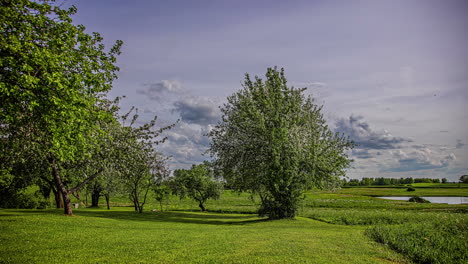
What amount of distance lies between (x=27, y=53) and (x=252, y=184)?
83.1ft

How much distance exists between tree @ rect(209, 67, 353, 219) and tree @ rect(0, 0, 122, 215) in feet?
55.1

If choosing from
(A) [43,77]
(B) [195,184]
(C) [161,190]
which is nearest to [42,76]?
(A) [43,77]

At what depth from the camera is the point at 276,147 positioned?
3020cm

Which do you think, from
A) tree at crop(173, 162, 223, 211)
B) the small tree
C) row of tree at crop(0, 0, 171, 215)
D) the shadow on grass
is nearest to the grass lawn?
row of tree at crop(0, 0, 171, 215)

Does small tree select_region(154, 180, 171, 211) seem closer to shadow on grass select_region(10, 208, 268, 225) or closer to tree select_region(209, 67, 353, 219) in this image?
shadow on grass select_region(10, 208, 268, 225)

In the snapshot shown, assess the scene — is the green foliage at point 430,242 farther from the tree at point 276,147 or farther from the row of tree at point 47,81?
the row of tree at point 47,81

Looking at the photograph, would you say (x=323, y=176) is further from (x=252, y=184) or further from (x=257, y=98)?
(x=257, y=98)

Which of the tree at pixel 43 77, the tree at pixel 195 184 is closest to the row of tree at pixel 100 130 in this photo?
the tree at pixel 43 77

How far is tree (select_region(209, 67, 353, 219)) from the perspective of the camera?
31.2 meters

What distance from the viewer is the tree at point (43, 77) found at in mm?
14406

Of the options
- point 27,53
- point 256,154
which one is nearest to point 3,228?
point 27,53

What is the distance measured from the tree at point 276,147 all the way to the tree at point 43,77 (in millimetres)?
16788

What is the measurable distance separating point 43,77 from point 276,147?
21.2 metres

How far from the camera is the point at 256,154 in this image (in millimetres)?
32938
